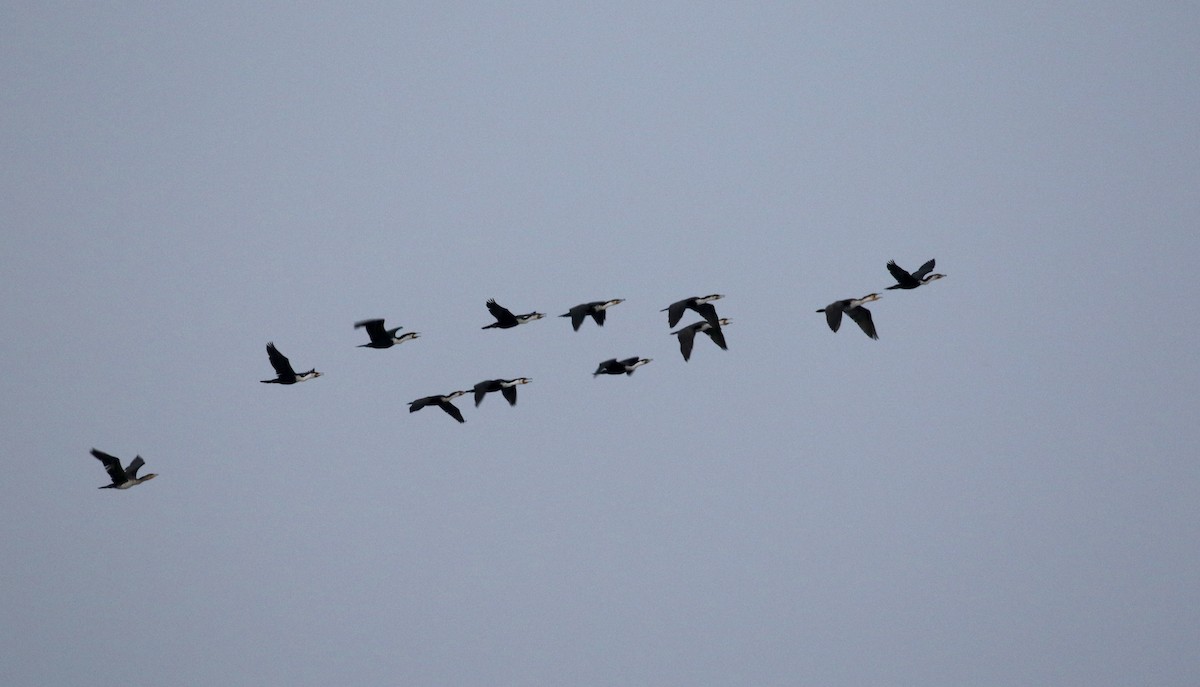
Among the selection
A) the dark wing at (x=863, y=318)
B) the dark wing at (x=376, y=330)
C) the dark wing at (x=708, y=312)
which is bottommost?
the dark wing at (x=863, y=318)

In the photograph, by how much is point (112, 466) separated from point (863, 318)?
105 ft

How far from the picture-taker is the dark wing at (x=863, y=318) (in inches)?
2446

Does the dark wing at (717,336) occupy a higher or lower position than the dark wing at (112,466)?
higher

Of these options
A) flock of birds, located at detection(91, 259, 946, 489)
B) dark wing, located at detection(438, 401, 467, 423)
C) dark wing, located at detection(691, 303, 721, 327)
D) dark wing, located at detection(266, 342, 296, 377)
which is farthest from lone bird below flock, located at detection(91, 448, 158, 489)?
dark wing, located at detection(691, 303, 721, 327)

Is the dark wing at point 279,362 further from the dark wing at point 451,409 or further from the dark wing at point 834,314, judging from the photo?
the dark wing at point 834,314

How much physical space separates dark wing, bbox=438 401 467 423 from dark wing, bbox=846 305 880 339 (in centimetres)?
1736

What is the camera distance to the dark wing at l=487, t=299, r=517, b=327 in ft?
214

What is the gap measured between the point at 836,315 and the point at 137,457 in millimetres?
30871

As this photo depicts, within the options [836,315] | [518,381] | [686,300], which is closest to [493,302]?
[518,381]

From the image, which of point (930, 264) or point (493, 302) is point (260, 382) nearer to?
point (493, 302)

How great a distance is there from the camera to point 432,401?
67000 millimetres

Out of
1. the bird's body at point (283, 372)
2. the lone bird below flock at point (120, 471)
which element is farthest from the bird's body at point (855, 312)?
the lone bird below flock at point (120, 471)

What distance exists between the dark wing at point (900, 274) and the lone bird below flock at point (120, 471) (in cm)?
3301

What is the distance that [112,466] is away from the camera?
64.9 metres
